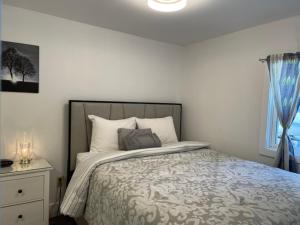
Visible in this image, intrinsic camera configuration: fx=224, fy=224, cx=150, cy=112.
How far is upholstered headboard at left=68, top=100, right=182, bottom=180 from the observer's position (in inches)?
98.8

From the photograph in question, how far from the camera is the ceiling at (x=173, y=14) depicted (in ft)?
6.84

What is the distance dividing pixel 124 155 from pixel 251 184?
→ 3.67 feet

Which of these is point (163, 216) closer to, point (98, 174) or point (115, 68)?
→ point (98, 174)

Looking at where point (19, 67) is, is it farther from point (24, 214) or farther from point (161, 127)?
point (161, 127)

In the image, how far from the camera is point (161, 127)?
2.88 metres

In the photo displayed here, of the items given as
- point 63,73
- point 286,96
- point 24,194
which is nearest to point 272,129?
point 286,96

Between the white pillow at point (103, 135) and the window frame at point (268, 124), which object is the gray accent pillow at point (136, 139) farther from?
the window frame at point (268, 124)

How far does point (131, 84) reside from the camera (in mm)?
3094

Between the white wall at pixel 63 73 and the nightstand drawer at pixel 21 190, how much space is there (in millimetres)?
441

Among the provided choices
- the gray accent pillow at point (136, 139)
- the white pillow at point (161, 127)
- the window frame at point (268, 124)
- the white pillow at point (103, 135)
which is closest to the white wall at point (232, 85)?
the window frame at point (268, 124)

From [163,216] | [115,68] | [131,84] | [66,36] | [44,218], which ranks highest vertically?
[66,36]

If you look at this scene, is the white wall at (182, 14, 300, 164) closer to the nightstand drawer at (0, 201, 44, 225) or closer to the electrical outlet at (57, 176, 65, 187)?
the electrical outlet at (57, 176, 65, 187)

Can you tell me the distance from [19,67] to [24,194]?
1.25m

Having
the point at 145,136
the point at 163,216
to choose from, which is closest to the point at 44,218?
the point at 145,136
